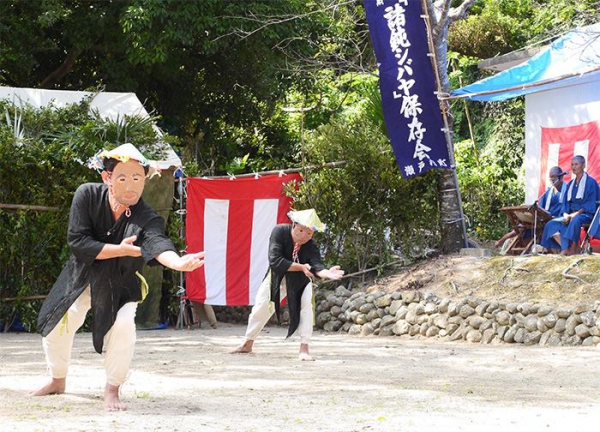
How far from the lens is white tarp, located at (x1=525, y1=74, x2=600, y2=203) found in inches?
557

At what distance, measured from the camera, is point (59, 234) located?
12359mm

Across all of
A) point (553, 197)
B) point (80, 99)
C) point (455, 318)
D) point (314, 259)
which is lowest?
point (455, 318)

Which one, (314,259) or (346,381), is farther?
(314,259)

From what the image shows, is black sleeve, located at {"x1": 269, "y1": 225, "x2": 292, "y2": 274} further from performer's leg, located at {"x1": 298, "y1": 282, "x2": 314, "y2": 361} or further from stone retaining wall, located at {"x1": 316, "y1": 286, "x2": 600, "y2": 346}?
stone retaining wall, located at {"x1": 316, "y1": 286, "x2": 600, "y2": 346}

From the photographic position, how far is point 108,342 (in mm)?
6062

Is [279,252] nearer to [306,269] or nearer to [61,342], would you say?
[306,269]

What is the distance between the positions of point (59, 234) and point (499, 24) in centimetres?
1282

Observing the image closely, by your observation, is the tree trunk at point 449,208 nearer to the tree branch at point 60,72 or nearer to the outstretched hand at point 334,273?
the outstretched hand at point 334,273

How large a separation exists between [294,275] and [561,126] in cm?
686

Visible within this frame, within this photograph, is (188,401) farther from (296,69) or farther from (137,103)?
(296,69)

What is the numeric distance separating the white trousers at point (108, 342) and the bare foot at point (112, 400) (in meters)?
0.04

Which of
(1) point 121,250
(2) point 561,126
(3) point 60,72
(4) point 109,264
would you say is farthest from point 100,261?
(3) point 60,72

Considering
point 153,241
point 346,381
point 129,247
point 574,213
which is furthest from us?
point 574,213

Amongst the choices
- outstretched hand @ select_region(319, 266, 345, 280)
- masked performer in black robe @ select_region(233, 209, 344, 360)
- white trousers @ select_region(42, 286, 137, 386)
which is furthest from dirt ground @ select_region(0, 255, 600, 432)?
outstretched hand @ select_region(319, 266, 345, 280)
